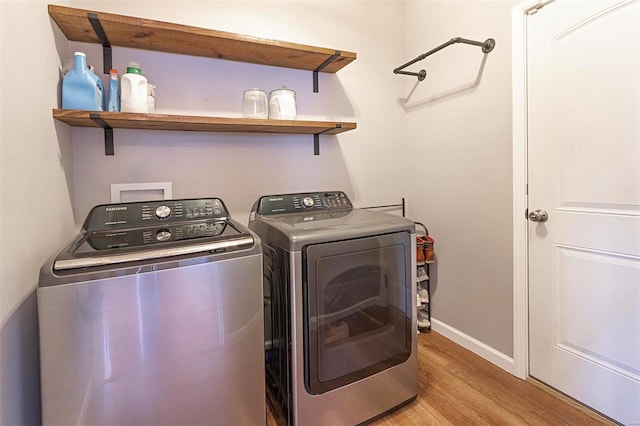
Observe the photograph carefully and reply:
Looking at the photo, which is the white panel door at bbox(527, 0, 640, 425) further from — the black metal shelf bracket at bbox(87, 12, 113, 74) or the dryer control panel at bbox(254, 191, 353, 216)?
the black metal shelf bracket at bbox(87, 12, 113, 74)

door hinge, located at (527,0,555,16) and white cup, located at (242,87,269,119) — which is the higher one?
door hinge, located at (527,0,555,16)

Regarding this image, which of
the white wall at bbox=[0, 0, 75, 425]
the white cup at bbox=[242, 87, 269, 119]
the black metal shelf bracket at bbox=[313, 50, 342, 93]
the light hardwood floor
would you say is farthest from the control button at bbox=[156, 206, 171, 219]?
the black metal shelf bracket at bbox=[313, 50, 342, 93]

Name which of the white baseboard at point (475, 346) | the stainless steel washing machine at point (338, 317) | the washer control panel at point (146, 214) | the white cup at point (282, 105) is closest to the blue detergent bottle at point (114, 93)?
the washer control panel at point (146, 214)

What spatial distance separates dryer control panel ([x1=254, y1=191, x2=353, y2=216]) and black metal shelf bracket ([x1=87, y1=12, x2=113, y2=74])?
3.36 ft

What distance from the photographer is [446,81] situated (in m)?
2.10

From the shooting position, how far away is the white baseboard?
6.01ft

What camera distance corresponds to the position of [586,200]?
57.7 inches

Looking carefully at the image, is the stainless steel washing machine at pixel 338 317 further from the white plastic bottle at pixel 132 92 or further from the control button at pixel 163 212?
the white plastic bottle at pixel 132 92

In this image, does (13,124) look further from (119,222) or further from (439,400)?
(439,400)

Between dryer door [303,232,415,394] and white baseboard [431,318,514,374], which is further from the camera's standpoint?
white baseboard [431,318,514,374]

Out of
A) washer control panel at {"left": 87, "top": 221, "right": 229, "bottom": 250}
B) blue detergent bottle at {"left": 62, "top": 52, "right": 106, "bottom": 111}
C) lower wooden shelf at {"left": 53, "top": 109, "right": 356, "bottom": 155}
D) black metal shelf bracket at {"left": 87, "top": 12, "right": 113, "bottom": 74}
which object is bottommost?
washer control panel at {"left": 87, "top": 221, "right": 229, "bottom": 250}

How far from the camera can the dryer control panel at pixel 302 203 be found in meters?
1.87

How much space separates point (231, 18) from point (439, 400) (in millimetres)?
2375

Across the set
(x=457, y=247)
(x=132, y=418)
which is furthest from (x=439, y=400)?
(x=132, y=418)
